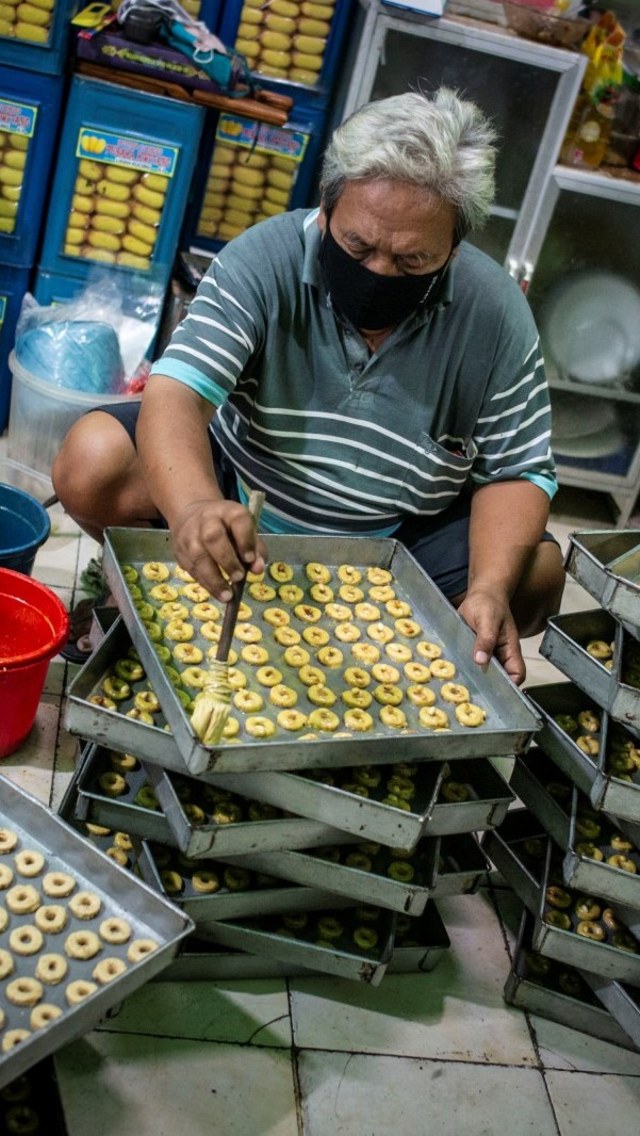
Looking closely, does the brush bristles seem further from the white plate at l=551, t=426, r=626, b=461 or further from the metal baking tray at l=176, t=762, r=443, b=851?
the white plate at l=551, t=426, r=626, b=461

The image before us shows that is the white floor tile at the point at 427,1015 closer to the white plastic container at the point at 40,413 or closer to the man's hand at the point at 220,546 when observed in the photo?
the man's hand at the point at 220,546

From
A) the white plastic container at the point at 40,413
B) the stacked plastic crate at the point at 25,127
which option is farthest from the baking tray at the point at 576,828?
the stacked plastic crate at the point at 25,127

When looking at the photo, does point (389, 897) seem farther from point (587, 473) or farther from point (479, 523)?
point (587, 473)

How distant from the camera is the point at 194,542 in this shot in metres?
1.78

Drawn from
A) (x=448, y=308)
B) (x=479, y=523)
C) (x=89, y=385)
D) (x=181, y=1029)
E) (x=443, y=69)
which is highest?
(x=443, y=69)

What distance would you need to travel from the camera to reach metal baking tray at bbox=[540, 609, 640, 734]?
6.51 feet

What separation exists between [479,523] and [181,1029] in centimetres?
120

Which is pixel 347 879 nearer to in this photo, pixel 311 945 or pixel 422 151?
pixel 311 945

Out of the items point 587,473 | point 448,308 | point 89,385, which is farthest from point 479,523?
point 587,473

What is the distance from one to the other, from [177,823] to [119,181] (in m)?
2.53

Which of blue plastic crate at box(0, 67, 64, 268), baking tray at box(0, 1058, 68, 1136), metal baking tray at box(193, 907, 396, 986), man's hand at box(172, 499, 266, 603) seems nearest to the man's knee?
metal baking tray at box(193, 907, 396, 986)

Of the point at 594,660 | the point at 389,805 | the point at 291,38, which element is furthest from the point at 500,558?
the point at 291,38

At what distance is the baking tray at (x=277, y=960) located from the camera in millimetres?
2078

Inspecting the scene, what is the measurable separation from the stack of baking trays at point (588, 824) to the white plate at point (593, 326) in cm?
215
